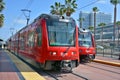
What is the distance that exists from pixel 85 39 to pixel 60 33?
30.7ft

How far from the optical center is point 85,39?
25609mm

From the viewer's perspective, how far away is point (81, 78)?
14.6 metres

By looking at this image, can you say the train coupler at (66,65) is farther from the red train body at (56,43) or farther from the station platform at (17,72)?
the station platform at (17,72)

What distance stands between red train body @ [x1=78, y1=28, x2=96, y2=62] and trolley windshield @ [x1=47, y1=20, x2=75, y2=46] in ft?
26.0

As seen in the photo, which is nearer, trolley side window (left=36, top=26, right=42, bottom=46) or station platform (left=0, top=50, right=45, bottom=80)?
station platform (left=0, top=50, right=45, bottom=80)

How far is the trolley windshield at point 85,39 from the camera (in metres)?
25.3

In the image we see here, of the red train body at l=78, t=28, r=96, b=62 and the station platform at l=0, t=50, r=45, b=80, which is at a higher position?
the red train body at l=78, t=28, r=96, b=62

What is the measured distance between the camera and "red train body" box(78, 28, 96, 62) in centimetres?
2469

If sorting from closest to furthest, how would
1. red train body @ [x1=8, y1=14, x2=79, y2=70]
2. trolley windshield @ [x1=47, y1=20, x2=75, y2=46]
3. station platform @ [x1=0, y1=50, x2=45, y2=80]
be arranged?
station platform @ [x1=0, y1=50, x2=45, y2=80] → red train body @ [x1=8, y1=14, x2=79, y2=70] → trolley windshield @ [x1=47, y1=20, x2=75, y2=46]

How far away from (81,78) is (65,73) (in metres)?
2.21

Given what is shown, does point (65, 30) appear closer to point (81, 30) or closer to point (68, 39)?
point (68, 39)

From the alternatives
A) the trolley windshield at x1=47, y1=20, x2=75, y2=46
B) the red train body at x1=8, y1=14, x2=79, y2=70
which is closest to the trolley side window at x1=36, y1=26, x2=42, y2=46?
the red train body at x1=8, y1=14, x2=79, y2=70

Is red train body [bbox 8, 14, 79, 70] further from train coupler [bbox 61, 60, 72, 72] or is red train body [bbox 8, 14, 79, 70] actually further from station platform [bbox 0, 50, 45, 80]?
station platform [bbox 0, 50, 45, 80]

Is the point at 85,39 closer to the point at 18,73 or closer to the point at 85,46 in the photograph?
the point at 85,46
